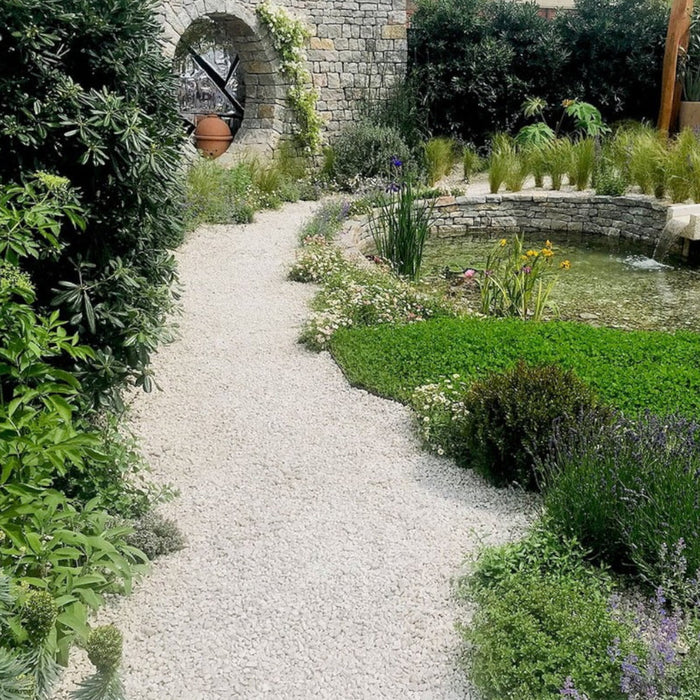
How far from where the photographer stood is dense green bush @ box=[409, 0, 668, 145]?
12.8 meters

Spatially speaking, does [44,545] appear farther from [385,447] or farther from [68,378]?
[385,447]

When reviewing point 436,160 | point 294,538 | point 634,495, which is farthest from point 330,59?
point 634,495

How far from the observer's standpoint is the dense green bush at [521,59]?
12.8m

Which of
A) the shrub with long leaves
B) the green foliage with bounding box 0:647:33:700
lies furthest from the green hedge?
the green foliage with bounding box 0:647:33:700

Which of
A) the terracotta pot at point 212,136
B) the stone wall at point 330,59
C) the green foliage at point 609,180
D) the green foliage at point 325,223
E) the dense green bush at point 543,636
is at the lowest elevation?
the dense green bush at point 543,636

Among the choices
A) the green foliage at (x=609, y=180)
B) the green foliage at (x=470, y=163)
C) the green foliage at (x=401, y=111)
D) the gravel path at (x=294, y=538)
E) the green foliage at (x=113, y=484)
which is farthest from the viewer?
the green foliage at (x=401, y=111)

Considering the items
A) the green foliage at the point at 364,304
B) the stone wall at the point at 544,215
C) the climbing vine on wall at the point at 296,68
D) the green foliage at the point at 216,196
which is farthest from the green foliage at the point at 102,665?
the climbing vine on wall at the point at 296,68

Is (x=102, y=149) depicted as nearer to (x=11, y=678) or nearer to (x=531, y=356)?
(x=11, y=678)

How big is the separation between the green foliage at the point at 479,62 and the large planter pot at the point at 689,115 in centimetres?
210

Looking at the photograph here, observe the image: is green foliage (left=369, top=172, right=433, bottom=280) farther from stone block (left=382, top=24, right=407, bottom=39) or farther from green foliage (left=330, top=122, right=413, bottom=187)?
stone block (left=382, top=24, right=407, bottom=39)

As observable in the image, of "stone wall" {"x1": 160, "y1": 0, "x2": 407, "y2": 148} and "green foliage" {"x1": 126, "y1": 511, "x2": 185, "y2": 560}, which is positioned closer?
"green foliage" {"x1": 126, "y1": 511, "x2": 185, "y2": 560}

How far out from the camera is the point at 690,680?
7.71 feet

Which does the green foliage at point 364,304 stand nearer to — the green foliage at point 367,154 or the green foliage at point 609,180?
the green foliage at point 609,180

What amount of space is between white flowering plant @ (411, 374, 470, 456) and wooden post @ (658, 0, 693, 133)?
918cm
